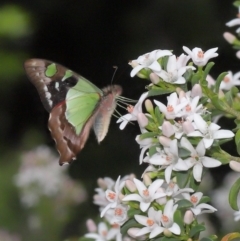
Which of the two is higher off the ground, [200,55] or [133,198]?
[200,55]

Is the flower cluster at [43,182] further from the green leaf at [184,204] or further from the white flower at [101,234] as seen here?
the green leaf at [184,204]

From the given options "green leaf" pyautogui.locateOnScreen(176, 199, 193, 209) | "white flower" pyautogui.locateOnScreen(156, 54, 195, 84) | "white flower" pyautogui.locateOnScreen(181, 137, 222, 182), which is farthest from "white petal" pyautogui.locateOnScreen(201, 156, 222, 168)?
"white flower" pyautogui.locateOnScreen(156, 54, 195, 84)

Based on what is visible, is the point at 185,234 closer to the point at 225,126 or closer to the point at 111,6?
the point at 225,126

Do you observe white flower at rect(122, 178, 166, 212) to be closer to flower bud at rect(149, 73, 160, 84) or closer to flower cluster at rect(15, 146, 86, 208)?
flower bud at rect(149, 73, 160, 84)

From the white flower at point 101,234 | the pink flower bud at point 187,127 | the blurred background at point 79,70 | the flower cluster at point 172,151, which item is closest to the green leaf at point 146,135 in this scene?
the flower cluster at point 172,151

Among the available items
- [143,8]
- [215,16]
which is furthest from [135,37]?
[215,16]

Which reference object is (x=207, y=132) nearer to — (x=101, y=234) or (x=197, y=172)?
(x=197, y=172)

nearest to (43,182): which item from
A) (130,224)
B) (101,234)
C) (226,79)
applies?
(101,234)
